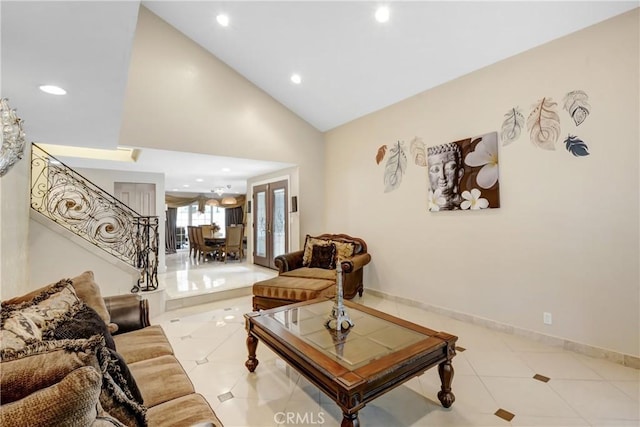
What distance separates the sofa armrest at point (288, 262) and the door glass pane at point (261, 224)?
2255mm

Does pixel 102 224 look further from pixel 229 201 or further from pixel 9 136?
pixel 229 201

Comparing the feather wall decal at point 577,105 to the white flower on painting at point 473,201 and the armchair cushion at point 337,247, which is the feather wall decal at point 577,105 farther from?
the armchair cushion at point 337,247

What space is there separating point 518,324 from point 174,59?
5.86 m

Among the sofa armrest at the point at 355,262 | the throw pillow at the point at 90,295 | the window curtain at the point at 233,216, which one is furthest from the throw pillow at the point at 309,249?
the window curtain at the point at 233,216

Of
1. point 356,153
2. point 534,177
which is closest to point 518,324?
point 534,177

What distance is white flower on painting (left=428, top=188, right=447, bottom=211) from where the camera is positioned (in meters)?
3.86

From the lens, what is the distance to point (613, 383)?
7.52 feet

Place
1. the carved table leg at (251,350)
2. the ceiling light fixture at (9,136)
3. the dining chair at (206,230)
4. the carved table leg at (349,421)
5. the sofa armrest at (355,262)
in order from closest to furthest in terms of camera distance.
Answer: the carved table leg at (349,421)
the ceiling light fixture at (9,136)
the carved table leg at (251,350)
the sofa armrest at (355,262)
the dining chair at (206,230)

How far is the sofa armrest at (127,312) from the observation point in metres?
2.24

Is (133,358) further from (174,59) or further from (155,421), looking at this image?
(174,59)

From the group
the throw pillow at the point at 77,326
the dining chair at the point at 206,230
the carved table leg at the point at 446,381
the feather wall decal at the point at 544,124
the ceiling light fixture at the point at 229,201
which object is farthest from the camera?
the ceiling light fixture at the point at 229,201

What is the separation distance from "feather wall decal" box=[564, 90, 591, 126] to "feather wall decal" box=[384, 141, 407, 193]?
1933mm

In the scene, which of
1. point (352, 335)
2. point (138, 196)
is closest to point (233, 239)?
point (138, 196)

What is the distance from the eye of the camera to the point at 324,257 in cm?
464
